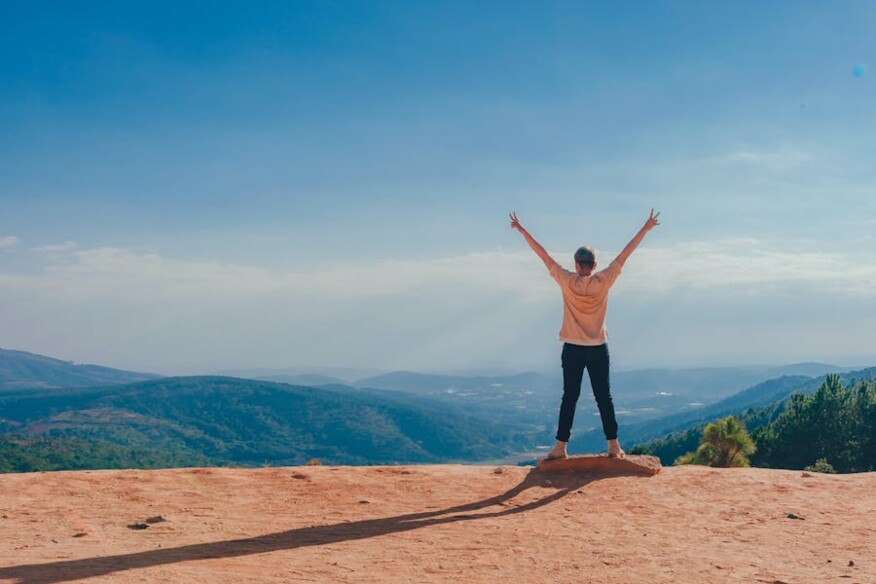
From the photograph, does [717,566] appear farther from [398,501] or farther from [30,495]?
[30,495]

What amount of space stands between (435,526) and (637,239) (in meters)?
5.05

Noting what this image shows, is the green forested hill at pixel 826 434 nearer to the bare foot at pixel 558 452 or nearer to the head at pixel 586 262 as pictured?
the bare foot at pixel 558 452

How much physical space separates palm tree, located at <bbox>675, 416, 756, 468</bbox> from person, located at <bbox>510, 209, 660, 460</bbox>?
2169cm

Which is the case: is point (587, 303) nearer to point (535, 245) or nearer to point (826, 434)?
point (535, 245)

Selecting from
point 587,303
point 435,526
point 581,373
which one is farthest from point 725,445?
point 435,526

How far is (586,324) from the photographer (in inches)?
391

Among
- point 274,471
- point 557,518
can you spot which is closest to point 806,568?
point 557,518

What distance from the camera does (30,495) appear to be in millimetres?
8523

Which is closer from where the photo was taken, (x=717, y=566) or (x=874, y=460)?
(x=717, y=566)

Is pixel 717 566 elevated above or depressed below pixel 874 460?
above

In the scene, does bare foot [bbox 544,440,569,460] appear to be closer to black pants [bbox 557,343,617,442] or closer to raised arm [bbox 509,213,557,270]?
black pants [bbox 557,343,617,442]

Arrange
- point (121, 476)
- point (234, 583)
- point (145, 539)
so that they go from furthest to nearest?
1. point (121, 476)
2. point (145, 539)
3. point (234, 583)

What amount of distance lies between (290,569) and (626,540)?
10.7 ft

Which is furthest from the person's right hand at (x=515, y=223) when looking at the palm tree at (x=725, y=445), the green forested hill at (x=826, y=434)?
the green forested hill at (x=826, y=434)
